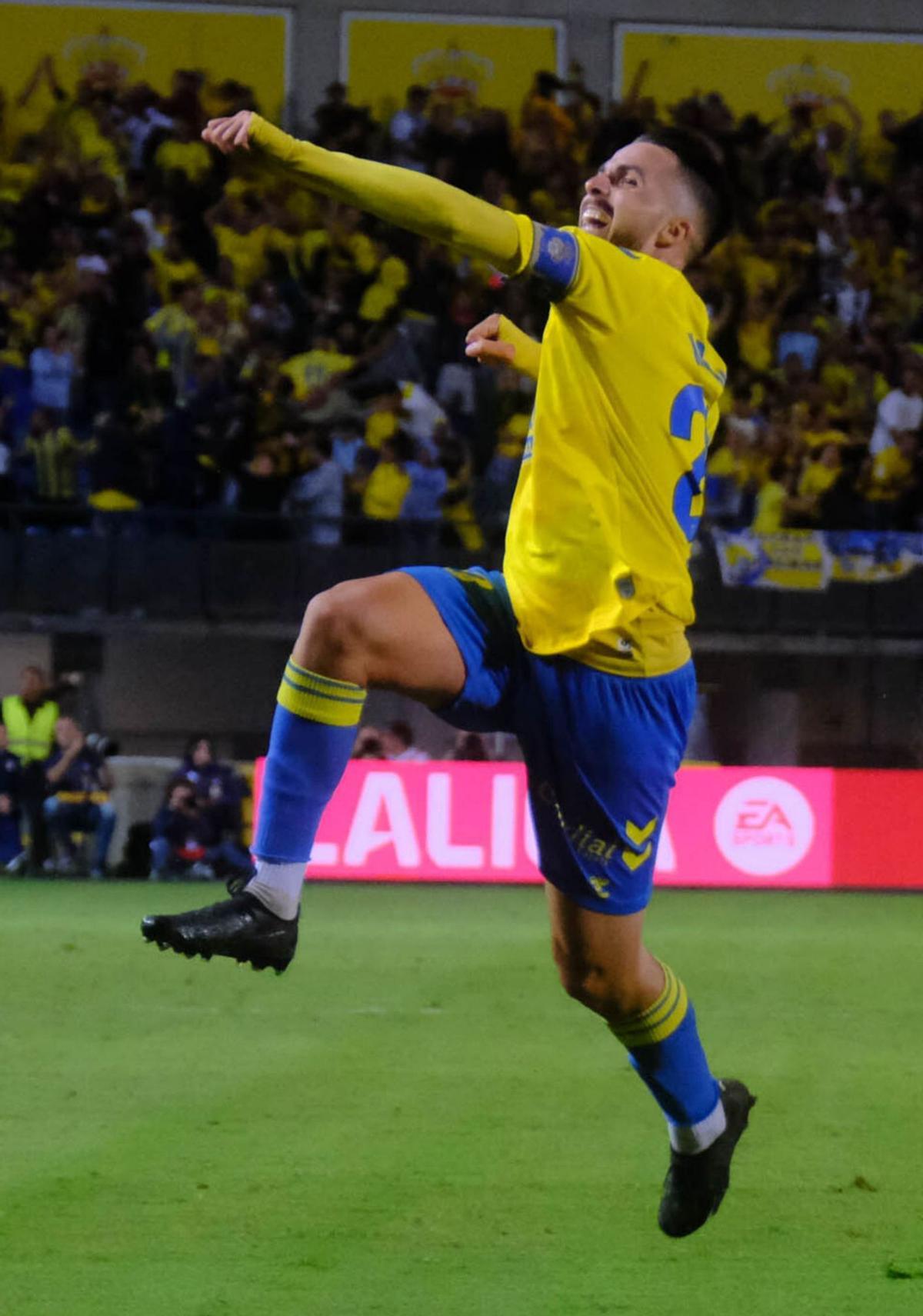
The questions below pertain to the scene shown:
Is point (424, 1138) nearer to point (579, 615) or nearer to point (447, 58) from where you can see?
point (579, 615)

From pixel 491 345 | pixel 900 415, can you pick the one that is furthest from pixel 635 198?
pixel 900 415

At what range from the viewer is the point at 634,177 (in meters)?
4.45

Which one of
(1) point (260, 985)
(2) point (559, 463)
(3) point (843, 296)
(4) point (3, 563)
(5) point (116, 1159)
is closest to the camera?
(2) point (559, 463)

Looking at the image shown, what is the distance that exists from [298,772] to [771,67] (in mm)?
18828

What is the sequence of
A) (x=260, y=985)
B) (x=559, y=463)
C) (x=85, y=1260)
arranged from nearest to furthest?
(x=559, y=463)
(x=85, y=1260)
(x=260, y=985)

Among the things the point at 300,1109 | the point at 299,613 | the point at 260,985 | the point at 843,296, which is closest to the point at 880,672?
the point at 843,296

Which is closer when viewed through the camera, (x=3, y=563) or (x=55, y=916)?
(x=55, y=916)

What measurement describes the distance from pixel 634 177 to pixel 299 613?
12411 millimetres

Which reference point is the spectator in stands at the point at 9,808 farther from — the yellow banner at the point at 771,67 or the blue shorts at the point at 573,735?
the blue shorts at the point at 573,735

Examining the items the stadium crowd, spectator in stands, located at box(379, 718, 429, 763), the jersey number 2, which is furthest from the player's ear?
the stadium crowd

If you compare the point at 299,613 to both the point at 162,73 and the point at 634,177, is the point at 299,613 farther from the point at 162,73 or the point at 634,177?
the point at 634,177

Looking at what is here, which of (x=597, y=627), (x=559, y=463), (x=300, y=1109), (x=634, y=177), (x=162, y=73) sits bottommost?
(x=300, y=1109)

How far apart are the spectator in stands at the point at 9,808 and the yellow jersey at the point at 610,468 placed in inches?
457

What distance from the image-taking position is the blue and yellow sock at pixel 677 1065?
471 cm
